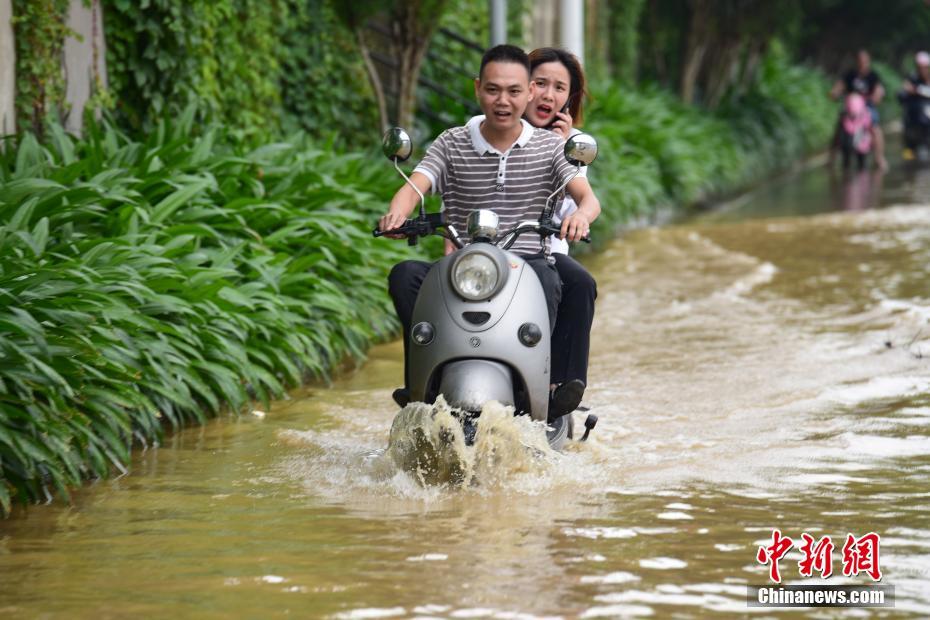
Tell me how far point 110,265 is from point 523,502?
7.50 feet

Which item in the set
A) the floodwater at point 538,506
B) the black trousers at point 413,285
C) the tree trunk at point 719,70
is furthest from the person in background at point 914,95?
the black trousers at point 413,285

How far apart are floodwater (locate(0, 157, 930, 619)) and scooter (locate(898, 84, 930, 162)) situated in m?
16.9

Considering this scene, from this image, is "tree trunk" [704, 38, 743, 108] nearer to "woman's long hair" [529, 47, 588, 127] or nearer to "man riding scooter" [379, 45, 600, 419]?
"woman's long hair" [529, 47, 588, 127]

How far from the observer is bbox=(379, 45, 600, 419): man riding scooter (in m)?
5.74

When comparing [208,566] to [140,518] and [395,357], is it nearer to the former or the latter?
[140,518]

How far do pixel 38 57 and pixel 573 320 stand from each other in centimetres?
400

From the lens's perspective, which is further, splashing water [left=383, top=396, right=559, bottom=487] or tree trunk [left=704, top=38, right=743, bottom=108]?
tree trunk [left=704, top=38, right=743, bottom=108]

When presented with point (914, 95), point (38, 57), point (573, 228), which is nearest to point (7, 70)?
point (38, 57)

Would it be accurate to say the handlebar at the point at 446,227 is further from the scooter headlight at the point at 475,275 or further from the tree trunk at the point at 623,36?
the tree trunk at the point at 623,36

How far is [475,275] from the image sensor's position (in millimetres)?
5438

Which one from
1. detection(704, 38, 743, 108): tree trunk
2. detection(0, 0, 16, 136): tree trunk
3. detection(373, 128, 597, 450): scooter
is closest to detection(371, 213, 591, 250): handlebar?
detection(373, 128, 597, 450): scooter

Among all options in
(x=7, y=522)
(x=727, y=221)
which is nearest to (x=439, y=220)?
(x=7, y=522)

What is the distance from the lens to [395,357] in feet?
28.2

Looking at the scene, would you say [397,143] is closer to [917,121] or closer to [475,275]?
[475,275]
